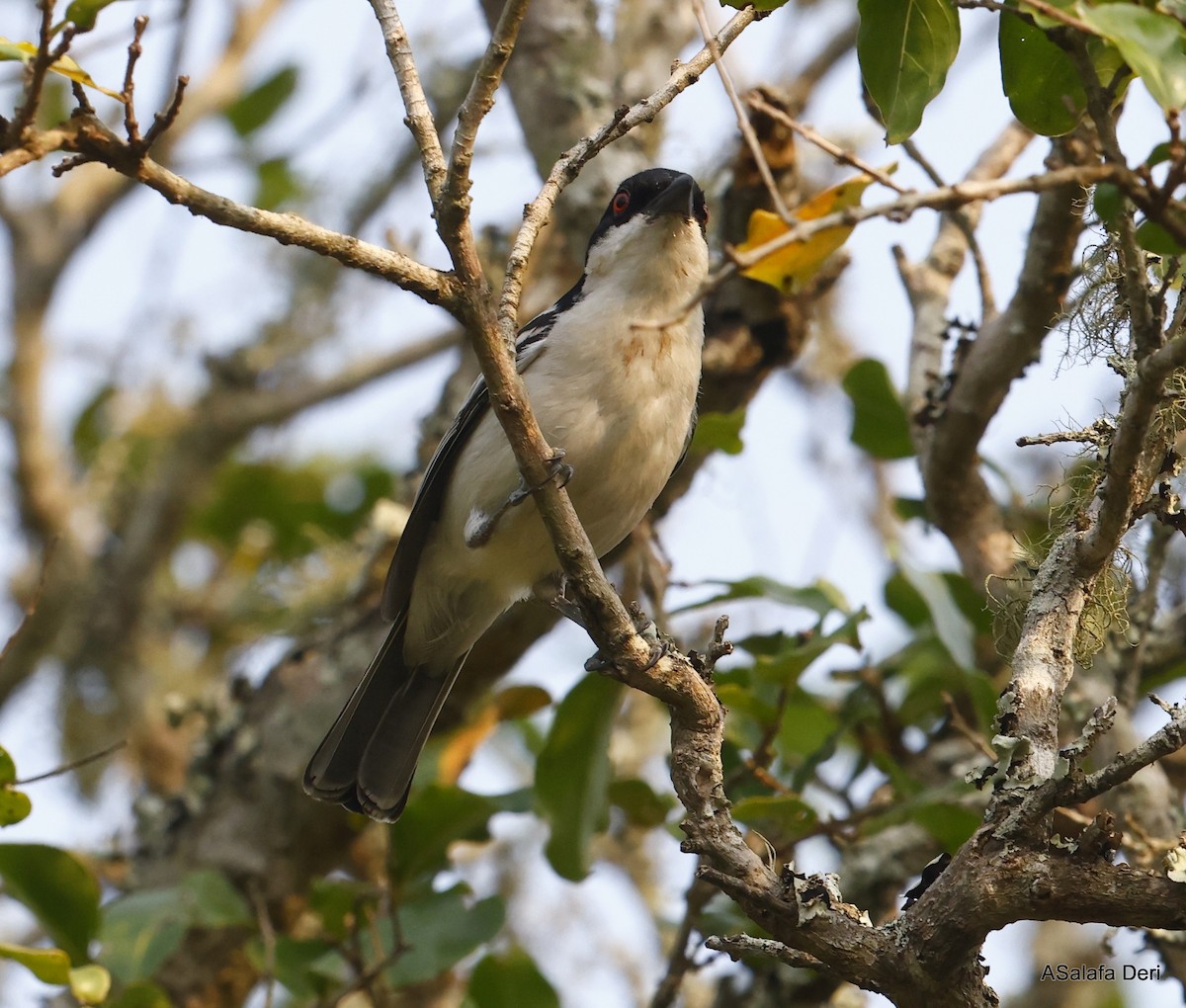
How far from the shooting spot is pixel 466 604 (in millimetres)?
4656

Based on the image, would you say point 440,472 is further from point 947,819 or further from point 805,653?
point 947,819

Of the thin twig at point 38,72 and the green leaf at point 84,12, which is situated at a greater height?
the green leaf at point 84,12

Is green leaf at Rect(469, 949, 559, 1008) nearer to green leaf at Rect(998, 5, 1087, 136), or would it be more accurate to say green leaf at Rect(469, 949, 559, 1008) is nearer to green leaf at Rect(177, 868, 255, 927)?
green leaf at Rect(177, 868, 255, 927)

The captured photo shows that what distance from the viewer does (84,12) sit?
2230 mm

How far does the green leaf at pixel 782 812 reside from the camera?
3.80 meters

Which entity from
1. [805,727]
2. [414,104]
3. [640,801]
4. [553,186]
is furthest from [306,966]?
[414,104]

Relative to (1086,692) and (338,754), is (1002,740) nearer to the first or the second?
(1086,692)

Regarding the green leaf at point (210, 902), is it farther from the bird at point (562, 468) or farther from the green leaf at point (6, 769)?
the green leaf at point (6, 769)

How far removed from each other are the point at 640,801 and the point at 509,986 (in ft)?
2.50

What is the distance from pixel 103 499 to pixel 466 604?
4.31 m

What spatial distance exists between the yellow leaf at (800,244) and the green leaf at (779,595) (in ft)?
6.65

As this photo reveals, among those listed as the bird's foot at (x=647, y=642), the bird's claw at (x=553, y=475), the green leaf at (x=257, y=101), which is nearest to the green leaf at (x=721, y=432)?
the bird's claw at (x=553, y=475)

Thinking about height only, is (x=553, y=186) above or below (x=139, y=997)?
above

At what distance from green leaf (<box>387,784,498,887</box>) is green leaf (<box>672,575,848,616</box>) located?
94 centimetres
